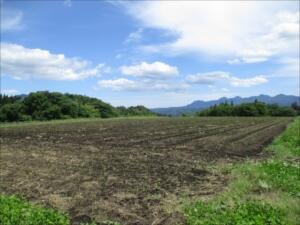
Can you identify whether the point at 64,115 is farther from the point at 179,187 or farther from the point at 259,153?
the point at 179,187

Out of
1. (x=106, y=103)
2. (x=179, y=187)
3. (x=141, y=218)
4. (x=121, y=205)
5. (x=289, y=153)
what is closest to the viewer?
(x=141, y=218)

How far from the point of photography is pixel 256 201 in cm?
952

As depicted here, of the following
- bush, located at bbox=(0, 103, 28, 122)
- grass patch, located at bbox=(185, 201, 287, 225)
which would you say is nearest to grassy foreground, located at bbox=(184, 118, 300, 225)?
Result: grass patch, located at bbox=(185, 201, 287, 225)

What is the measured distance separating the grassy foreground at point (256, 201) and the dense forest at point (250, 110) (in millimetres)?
94450

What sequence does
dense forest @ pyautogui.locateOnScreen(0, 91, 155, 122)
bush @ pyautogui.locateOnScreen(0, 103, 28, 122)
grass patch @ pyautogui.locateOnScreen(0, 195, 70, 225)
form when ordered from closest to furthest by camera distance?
grass patch @ pyautogui.locateOnScreen(0, 195, 70, 225)
dense forest @ pyautogui.locateOnScreen(0, 91, 155, 122)
bush @ pyautogui.locateOnScreen(0, 103, 28, 122)

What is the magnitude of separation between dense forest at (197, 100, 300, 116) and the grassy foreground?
94.4 metres

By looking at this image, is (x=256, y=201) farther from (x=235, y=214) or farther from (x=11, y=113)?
(x=11, y=113)

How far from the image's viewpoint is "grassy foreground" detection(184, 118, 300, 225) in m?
8.14

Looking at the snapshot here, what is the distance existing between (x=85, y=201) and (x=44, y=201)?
0.90 meters

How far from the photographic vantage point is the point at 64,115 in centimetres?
7425

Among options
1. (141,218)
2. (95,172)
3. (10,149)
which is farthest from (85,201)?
(10,149)

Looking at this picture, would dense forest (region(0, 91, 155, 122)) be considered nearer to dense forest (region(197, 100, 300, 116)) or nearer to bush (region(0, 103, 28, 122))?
bush (region(0, 103, 28, 122))

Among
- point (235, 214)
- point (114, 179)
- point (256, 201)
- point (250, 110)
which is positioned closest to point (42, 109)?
point (250, 110)

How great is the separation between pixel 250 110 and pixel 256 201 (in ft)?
326
